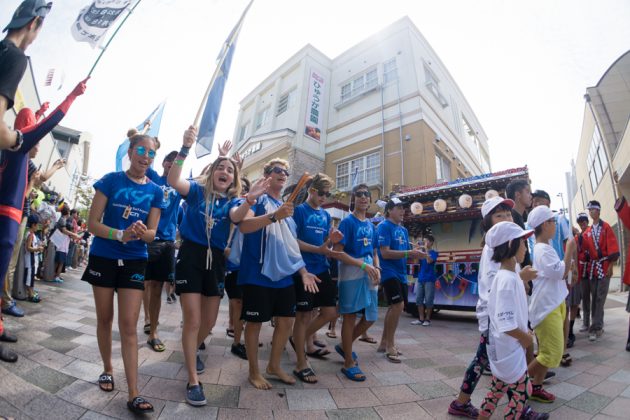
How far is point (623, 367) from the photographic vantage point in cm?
370

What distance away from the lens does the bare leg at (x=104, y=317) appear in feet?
8.00

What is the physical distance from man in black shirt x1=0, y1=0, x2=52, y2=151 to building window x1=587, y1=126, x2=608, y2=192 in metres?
26.2

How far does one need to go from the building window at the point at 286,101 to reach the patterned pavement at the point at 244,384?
686 inches

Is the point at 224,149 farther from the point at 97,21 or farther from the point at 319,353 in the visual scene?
the point at 319,353

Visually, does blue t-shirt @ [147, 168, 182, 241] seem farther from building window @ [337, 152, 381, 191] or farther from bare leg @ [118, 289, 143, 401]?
building window @ [337, 152, 381, 191]

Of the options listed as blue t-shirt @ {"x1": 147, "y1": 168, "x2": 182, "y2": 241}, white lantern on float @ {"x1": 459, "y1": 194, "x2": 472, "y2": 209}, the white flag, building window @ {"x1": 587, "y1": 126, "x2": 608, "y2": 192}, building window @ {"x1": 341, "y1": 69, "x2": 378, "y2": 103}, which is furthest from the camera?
building window @ {"x1": 587, "y1": 126, "x2": 608, "y2": 192}

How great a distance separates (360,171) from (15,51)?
15.5 metres

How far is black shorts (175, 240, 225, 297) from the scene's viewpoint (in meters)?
2.72

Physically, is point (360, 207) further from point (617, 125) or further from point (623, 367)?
point (617, 125)

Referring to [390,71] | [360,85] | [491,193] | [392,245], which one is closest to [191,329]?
[392,245]

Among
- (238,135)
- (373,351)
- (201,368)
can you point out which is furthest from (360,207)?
(238,135)

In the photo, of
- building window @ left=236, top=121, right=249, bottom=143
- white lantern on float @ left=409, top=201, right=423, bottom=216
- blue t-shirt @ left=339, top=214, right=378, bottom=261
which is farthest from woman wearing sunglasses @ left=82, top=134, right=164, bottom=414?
building window @ left=236, top=121, right=249, bottom=143

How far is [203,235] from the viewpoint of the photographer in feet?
9.57

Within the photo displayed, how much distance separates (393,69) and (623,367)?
1635 cm
